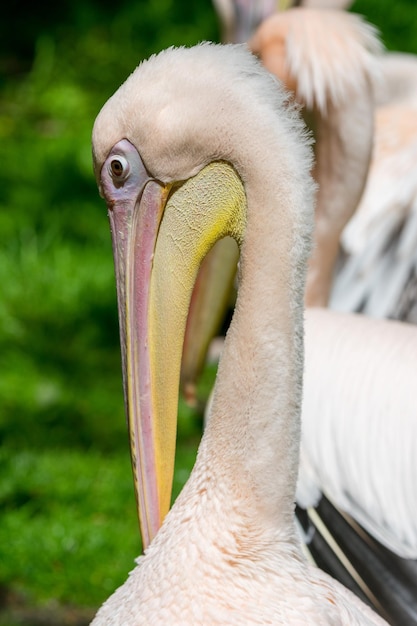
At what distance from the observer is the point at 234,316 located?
167 centimetres

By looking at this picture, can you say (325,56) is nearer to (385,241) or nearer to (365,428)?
(385,241)

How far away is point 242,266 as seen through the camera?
1.64 m

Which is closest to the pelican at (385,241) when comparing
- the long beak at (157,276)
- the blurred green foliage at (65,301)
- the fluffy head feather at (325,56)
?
the fluffy head feather at (325,56)

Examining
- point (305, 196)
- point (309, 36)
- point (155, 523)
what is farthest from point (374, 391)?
point (309, 36)

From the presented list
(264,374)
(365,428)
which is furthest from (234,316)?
(365,428)

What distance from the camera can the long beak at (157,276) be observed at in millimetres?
1646

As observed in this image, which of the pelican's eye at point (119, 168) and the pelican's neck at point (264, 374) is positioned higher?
the pelican's eye at point (119, 168)

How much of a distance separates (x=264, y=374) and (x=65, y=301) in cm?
252

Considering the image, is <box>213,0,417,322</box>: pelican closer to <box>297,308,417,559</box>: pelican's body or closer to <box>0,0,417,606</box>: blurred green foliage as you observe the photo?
<box>0,0,417,606</box>: blurred green foliage

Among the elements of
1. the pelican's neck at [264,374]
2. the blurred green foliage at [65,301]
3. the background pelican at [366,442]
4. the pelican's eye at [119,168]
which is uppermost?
the pelican's eye at [119,168]

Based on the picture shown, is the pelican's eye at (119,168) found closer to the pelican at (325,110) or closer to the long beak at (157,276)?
the long beak at (157,276)

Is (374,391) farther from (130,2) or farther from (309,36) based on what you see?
(130,2)

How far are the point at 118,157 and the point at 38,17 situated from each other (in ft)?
15.5

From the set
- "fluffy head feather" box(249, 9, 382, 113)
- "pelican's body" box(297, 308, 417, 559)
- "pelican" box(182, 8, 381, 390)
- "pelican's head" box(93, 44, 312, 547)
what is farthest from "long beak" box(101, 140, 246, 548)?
"fluffy head feather" box(249, 9, 382, 113)
